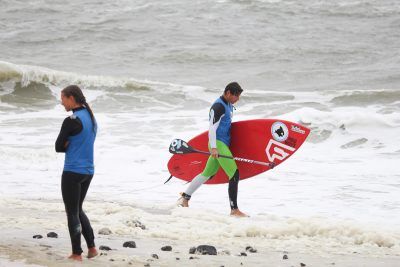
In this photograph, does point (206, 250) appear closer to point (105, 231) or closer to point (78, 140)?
point (105, 231)

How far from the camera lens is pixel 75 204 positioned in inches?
189

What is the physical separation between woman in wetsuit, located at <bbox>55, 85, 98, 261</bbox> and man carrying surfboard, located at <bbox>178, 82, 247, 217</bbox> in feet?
8.10

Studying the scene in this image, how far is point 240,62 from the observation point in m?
22.5

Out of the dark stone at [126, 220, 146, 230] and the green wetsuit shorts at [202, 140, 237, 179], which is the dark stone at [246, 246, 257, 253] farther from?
the green wetsuit shorts at [202, 140, 237, 179]

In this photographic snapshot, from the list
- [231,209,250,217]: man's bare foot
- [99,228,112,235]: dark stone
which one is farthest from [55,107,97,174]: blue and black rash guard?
[231,209,250,217]: man's bare foot

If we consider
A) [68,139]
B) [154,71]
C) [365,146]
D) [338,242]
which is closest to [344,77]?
[154,71]

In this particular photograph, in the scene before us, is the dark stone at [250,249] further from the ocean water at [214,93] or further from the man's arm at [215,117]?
the man's arm at [215,117]

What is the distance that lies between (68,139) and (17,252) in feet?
2.90

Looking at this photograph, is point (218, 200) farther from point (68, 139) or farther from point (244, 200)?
point (68, 139)

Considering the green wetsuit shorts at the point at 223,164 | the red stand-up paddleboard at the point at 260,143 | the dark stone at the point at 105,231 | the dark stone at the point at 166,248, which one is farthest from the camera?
the red stand-up paddleboard at the point at 260,143

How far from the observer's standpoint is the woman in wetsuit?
15.4 ft

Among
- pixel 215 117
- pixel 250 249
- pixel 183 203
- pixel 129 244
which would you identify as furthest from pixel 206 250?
pixel 183 203

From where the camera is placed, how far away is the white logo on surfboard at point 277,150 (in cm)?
792

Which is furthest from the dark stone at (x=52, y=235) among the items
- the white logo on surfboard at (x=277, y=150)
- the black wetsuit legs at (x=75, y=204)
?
the white logo on surfboard at (x=277, y=150)
